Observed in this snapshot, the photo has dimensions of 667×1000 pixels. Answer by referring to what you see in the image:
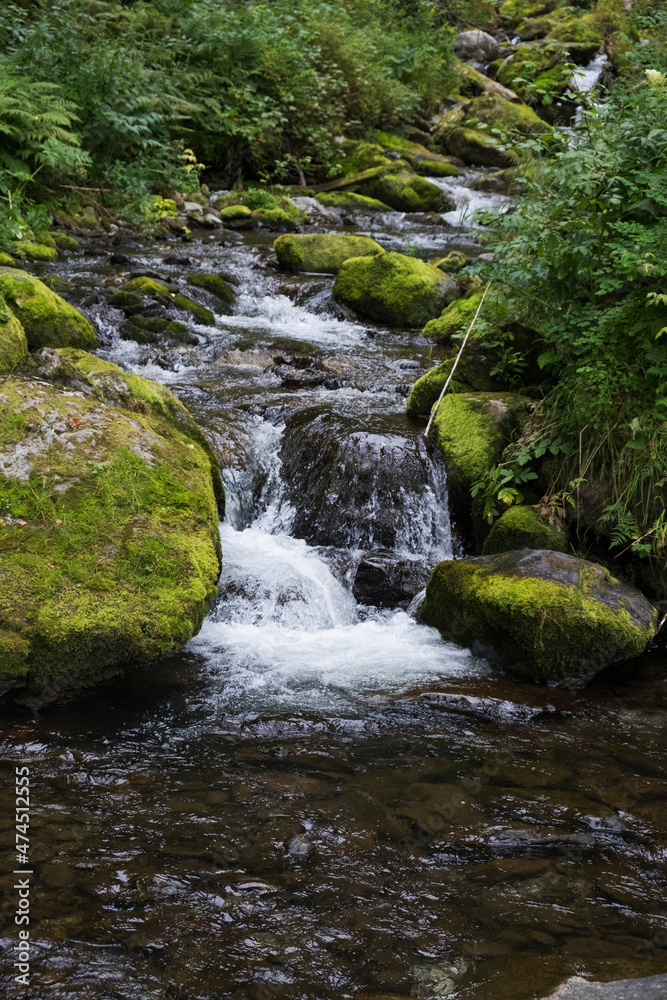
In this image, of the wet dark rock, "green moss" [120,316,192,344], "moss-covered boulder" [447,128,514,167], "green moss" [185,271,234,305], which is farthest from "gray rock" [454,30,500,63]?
the wet dark rock

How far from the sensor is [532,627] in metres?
4.30

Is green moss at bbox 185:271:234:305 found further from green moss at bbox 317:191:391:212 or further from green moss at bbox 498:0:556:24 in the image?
green moss at bbox 498:0:556:24

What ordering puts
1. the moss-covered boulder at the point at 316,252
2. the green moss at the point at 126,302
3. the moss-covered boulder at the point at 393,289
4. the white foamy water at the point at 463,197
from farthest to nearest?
the white foamy water at the point at 463,197, the moss-covered boulder at the point at 316,252, the moss-covered boulder at the point at 393,289, the green moss at the point at 126,302

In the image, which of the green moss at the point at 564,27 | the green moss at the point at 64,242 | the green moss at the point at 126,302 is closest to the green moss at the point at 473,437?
the green moss at the point at 126,302

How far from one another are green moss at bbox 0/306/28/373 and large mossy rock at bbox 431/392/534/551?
3350 millimetres

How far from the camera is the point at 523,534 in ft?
16.7

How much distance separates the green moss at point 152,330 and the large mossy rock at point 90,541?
3.81m

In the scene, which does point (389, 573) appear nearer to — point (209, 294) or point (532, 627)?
point (532, 627)

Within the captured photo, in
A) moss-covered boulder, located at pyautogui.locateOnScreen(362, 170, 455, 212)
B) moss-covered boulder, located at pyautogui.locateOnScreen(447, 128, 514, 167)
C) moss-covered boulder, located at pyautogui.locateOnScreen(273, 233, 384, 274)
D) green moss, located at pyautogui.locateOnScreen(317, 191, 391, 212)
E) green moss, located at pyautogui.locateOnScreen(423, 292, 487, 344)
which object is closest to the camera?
green moss, located at pyautogui.locateOnScreen(423, 292, 487, 344)

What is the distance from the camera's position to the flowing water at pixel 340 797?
2348 millimetres

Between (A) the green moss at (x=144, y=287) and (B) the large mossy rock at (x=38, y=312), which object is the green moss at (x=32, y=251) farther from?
(B) the large mossy rock at (x=38, y=312)

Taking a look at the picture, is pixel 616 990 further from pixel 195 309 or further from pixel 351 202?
pixel 351 202

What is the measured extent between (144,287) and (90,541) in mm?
6339

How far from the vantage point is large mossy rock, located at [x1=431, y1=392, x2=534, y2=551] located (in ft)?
18.7
